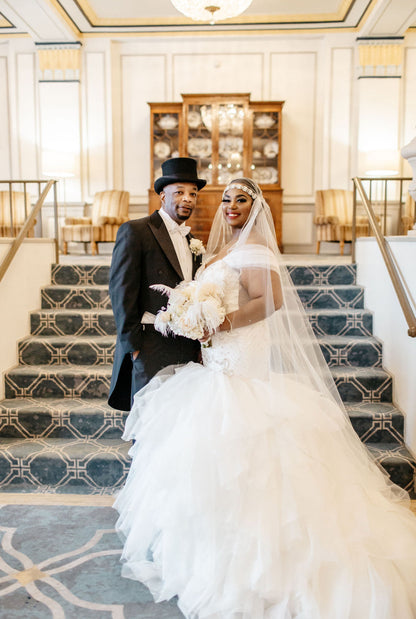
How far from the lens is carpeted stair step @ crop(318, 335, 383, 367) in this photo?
3.78 meters

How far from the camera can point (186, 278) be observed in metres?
2.36

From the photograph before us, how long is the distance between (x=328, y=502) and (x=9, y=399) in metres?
2.53

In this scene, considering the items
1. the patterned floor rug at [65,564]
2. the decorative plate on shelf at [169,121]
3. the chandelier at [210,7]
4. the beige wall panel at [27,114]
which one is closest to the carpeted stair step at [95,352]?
the patterned floor rug at [65,564]

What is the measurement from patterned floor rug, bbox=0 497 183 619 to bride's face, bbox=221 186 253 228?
154 cm

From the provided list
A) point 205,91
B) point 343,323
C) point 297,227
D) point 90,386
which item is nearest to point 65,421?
point 90,386

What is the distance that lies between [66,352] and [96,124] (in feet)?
16.8

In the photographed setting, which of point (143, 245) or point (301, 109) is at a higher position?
point (301, 109)

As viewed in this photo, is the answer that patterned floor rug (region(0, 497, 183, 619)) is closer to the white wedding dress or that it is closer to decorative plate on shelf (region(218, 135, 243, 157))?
the white wedding dress

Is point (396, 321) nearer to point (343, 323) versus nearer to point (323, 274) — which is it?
point (343, 323)

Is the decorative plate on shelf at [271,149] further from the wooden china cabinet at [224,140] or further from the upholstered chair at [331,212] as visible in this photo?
the upholstered chair at [331,212]

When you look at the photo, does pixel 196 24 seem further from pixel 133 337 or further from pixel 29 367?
pixel 133 337

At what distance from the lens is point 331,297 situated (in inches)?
172

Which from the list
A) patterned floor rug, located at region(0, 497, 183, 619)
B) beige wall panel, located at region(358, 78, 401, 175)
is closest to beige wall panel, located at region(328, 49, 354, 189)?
beige wall panel, located at region(358, 78, 401, 175)

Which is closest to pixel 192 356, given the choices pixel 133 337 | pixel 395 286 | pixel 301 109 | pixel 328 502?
pixel 133 337
